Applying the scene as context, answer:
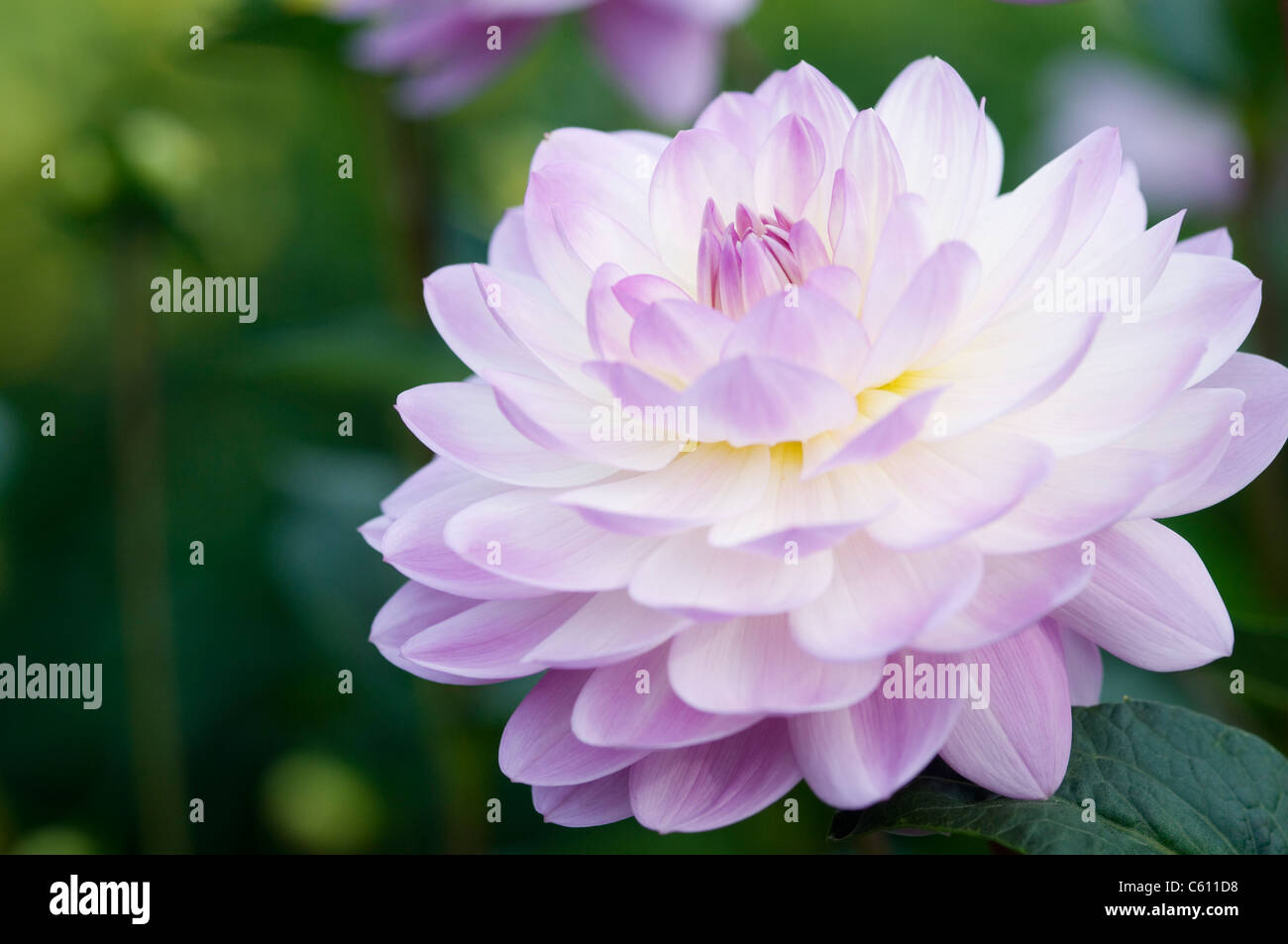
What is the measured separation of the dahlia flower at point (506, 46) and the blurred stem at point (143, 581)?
280 mm

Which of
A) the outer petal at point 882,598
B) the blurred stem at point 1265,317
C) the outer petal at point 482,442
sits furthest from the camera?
the blurred stem at point 1265,317

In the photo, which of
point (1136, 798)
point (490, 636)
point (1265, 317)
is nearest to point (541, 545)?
point (490, 636)

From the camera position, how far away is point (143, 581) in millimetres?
1147

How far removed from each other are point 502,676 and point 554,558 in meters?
0.05

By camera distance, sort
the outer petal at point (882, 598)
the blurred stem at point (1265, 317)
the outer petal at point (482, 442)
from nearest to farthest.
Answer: the outer petal at point (882, 598)
the outer petal at point (482, 442)
the blurred stem at point (1265, 317)

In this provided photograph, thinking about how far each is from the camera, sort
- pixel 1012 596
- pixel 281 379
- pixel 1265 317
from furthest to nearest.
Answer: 1. pixel 281 379
2. pixel 1265 317
3. pixel 1012 596

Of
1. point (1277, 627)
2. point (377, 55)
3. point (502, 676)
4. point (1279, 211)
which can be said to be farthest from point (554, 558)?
point (1279, 211)

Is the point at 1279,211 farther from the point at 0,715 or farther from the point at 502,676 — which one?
the point at 0,715

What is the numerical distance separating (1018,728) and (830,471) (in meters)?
0.13

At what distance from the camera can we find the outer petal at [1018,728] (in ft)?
1.47

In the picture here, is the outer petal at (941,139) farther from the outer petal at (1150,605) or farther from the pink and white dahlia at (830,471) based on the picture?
the outer petal at (1150,605)

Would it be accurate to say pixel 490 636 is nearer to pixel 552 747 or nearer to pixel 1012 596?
pixel 552 747

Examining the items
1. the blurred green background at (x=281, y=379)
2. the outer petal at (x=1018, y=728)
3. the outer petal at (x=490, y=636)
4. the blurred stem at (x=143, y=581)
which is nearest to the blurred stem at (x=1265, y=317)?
the blurred green background at (x=281, y=379)

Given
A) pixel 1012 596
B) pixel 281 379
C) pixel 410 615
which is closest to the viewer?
pixel 1012 596
